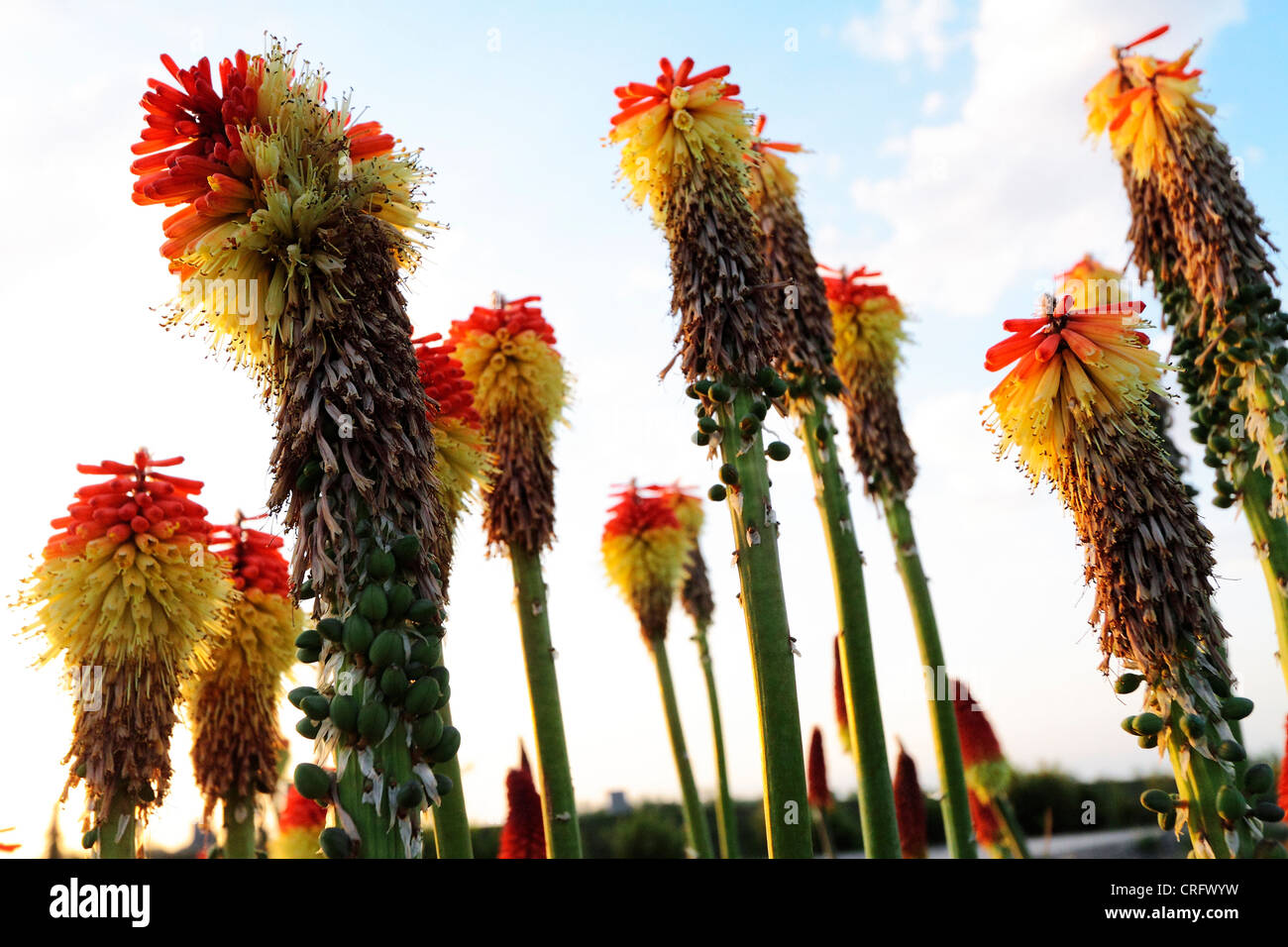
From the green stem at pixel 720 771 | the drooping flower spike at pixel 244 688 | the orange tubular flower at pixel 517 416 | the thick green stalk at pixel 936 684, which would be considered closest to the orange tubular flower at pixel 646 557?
the green stem at pixel 720 771

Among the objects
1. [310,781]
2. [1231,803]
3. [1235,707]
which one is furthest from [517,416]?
[1231,803]

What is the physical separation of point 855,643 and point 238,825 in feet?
20.5

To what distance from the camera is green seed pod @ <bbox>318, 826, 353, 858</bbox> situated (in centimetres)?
497

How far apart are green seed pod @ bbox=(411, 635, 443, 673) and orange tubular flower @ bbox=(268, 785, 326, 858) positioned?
698 cm

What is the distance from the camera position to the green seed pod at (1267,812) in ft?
18.5

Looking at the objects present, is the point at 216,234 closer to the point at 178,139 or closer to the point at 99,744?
the point at 178,139

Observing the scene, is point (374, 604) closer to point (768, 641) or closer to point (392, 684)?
point (392, 684)

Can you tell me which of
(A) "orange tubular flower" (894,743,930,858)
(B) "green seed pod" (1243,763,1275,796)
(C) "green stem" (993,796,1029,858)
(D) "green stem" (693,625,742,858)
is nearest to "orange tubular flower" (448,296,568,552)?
(B) "green seed pod" (1243,763,1275,796)

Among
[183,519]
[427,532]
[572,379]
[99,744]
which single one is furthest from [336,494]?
[572,379]

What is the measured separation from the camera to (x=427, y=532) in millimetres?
5789

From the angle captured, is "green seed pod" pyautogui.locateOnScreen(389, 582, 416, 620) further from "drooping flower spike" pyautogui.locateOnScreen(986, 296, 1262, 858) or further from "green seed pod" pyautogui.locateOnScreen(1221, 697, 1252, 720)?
"green seed pod" pyautogui.locateOnScreen(1221, 697, 1252, 720)

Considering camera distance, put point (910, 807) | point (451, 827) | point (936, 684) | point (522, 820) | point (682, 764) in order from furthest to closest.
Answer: point (682, 764), point (910, 807), point (936, 684), point (522, 820), point (451, 827)

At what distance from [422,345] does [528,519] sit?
2.44 meters

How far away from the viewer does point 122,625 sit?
746cm
